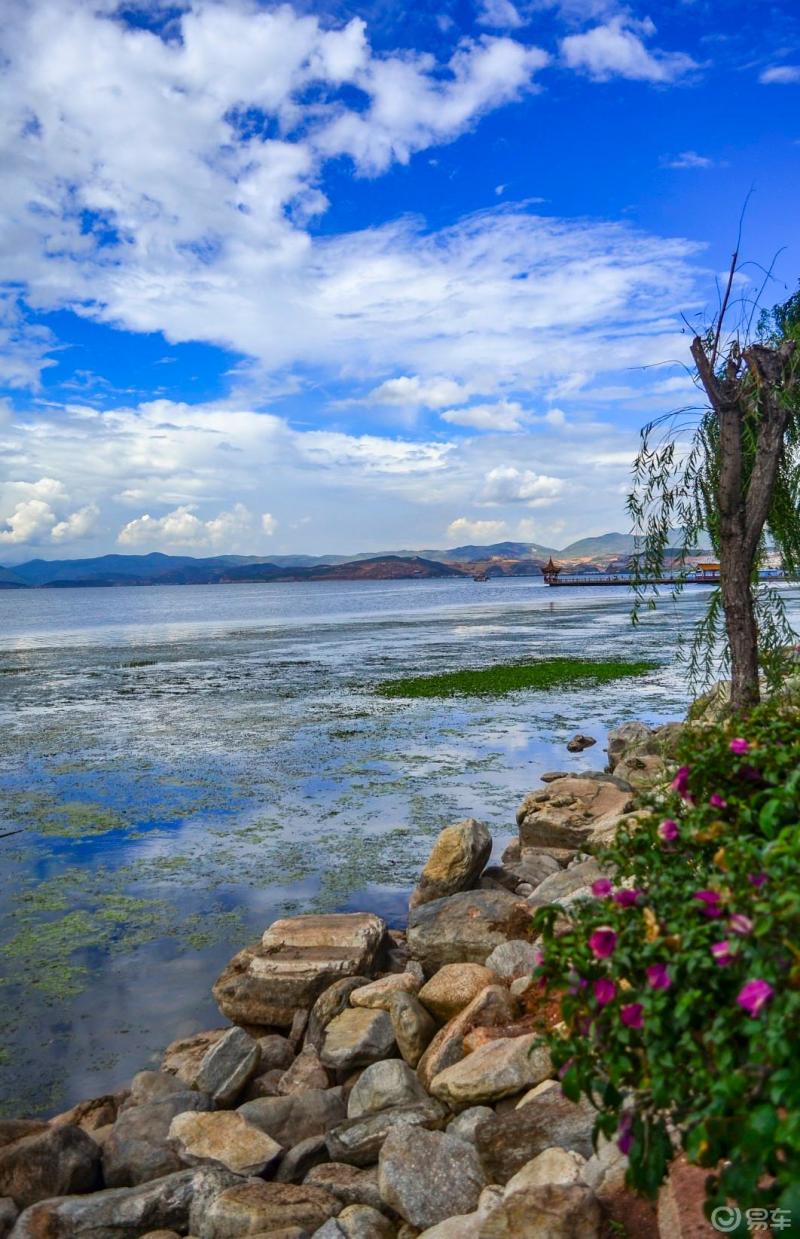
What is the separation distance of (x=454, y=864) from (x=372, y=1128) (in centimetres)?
555

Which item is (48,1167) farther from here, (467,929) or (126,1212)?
(467,929)

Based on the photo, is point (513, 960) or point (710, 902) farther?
point (513, 960)

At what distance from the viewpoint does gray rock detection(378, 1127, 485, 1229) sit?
238 inches

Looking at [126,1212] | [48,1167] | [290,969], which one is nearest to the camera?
[126,1212]

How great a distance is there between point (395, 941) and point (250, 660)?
3835 cm

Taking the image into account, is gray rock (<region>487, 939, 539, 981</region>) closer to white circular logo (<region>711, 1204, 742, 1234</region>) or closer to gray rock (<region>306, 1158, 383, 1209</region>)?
gray rock (<region>306, 1158, 383, 1209</region>)

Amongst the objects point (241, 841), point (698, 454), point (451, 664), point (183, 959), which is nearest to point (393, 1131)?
point (183, 959)

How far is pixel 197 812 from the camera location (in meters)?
19.4

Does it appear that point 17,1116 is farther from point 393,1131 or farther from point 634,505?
point 634,505

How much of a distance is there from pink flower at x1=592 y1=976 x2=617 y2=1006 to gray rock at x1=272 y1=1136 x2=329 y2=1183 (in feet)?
16.9

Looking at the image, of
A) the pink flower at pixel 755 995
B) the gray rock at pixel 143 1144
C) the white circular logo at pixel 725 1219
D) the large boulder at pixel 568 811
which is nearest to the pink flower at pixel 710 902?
the pink flower at pixel 755 995

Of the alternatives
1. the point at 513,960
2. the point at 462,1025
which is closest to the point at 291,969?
the point at 513,960

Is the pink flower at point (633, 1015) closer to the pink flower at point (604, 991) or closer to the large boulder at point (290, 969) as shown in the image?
the pink flower at point (604, 991)

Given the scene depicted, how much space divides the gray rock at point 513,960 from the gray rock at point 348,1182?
2.69 metres
